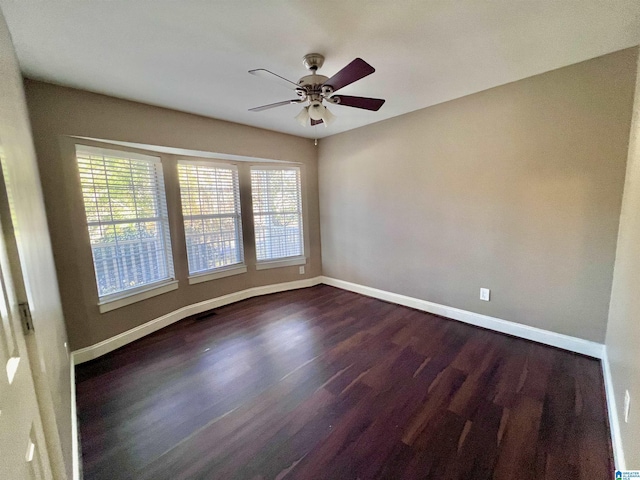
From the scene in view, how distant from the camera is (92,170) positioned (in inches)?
97.9

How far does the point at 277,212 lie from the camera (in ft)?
13.5

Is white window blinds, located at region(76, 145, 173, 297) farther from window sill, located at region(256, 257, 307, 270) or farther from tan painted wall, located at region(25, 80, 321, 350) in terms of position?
window sill, located at region(256, 257, 307, 270)

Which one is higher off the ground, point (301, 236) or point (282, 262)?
point (301, 236)

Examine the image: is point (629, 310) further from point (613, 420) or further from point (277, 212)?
point (277, 212)

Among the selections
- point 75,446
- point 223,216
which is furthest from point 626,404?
point 223,216

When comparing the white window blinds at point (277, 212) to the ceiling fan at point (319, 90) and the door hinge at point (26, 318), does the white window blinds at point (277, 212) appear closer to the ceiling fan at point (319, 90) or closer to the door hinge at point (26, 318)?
the ceiling fan at point (319, 90)

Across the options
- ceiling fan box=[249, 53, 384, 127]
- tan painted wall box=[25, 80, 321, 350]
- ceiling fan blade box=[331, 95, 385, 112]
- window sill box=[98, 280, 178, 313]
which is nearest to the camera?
ceiling fan box=[249, 53, 384, 127]

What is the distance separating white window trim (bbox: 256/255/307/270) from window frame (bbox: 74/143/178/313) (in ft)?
4.06

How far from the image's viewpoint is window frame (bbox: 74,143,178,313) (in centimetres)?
244

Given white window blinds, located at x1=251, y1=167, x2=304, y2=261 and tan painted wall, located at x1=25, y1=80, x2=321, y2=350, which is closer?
tan painted wall, located at x1=25, y1=80, x2=321, y2=350

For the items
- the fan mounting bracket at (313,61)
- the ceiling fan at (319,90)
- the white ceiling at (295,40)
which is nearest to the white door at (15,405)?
the white ceiling at (295,40)

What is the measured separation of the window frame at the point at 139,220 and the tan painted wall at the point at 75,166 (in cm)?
5

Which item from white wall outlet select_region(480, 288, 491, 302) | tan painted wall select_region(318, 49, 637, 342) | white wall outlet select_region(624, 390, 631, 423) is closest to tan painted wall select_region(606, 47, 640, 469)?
white wall outlet select_region(624, 390, 631, 423)

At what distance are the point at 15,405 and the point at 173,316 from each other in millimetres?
2736
